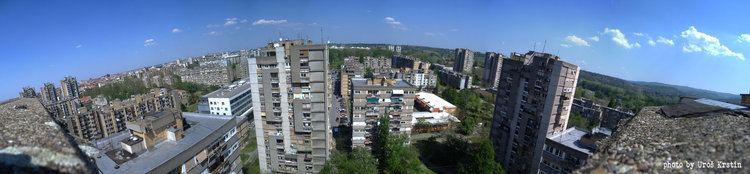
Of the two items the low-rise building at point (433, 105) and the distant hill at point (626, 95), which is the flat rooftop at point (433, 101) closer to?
the low-rise building at point (433, 105)

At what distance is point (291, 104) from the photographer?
16094 mm

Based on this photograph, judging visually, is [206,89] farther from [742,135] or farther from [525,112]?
[742,135]

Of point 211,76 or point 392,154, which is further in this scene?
point 211,76

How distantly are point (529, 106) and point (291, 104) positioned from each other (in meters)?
12.9

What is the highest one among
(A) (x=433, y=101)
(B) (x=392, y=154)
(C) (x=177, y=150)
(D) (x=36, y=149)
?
(D) (x=36, y=149)

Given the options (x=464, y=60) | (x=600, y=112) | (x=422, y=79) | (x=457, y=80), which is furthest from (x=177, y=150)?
(x=464, y=60)

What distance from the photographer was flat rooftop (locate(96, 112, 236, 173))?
9.47 metres

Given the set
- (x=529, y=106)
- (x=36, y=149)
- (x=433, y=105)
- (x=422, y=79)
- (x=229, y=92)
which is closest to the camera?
(x=36, y=149)

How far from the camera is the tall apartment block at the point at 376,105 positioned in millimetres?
20281

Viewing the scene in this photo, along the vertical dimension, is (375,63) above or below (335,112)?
above

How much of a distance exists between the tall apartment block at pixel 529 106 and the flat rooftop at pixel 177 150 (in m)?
15.2

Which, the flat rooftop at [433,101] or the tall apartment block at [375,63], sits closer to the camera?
the flat rooftop at [433,101]

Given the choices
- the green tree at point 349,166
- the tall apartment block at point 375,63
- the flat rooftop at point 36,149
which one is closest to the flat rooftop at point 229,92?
the green tree at point 349,166

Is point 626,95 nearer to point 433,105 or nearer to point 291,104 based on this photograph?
point 433,105
